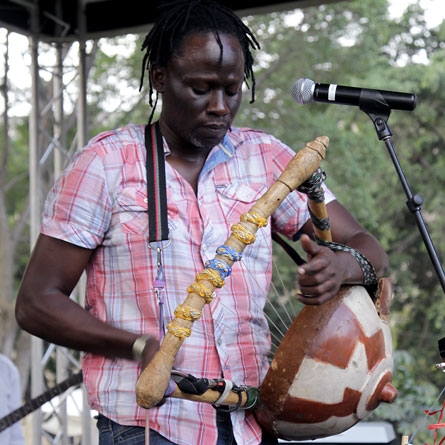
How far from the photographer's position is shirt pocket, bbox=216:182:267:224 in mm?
1882

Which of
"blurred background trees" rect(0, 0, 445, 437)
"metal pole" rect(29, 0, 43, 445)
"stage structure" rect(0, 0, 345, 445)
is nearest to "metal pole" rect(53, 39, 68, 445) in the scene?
"stage structure" rect(0, 0, 345, 445)

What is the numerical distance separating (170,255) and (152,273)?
6 centimetres

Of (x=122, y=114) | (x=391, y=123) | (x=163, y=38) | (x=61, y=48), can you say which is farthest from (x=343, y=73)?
(x=163, y=38)

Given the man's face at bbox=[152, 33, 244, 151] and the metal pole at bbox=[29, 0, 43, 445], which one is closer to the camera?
the man's face at bbox=[152, 33, 244, 151]

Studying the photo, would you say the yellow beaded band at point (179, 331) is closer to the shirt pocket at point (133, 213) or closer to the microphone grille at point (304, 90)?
the shirt pocket at point (133, 213)

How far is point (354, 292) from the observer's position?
1.65 metres

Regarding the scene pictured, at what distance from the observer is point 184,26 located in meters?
1.88

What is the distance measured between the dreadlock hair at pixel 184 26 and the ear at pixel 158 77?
0.04 feet

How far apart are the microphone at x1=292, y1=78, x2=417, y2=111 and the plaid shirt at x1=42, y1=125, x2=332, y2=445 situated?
32cm

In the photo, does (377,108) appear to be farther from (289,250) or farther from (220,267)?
(220,267)

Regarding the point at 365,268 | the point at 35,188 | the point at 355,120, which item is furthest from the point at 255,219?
the point at 355,120

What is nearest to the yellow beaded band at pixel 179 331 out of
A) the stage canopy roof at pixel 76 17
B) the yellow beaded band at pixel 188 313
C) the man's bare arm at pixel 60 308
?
the yellow beaded band at pixel 188 313

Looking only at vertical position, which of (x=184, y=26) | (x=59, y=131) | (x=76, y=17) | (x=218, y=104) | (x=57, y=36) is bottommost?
(x=218, y=104)

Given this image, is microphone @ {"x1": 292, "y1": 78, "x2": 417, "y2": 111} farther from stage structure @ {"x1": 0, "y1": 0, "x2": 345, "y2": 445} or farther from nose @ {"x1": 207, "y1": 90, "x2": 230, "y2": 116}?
stage structure @ {"x1": 0, "y1": 0, "x2": 345, "y2": 445}
